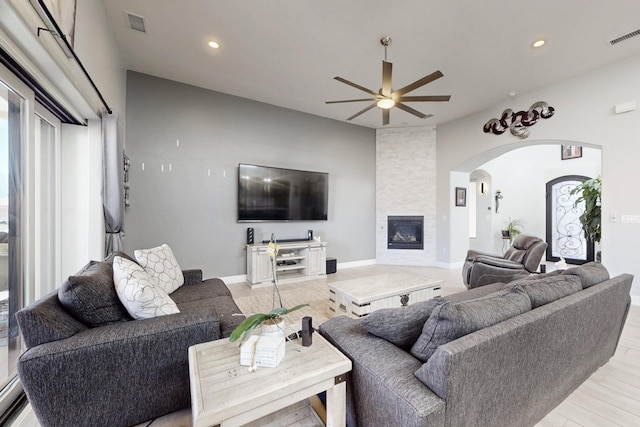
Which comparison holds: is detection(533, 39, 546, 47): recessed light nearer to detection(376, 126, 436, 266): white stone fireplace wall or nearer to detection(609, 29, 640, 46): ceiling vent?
detection(609, 29, 640, 46): ceiling vent

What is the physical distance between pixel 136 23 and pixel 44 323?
309cm

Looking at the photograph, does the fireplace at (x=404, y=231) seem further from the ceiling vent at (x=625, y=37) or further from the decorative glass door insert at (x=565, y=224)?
the ceiling vent at (x=625, y=37)

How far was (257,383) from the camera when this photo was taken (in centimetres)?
95

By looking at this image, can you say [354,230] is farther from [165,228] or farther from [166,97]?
[166,97]

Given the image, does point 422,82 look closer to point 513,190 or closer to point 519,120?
point 519,120

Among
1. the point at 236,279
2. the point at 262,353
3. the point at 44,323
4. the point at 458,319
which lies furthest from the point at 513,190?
the point at 44,323

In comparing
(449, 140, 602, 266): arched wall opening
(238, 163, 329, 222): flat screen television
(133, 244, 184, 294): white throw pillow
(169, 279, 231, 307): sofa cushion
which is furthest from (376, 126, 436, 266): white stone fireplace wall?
(133, 244, 184, 294): white throw pillow

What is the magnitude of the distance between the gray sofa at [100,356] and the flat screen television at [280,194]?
287cm

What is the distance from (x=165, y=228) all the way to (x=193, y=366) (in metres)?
3.39

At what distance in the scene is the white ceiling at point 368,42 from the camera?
8.14 feet

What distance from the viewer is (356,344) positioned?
124 cm

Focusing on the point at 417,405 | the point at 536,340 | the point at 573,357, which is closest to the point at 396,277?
the point at 573,357

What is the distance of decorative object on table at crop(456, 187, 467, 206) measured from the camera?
570cm

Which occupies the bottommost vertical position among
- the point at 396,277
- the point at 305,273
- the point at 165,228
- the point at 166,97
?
the point at 305,273
